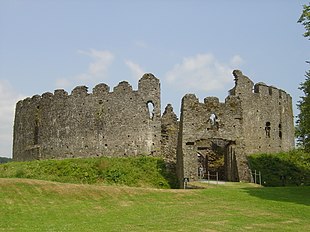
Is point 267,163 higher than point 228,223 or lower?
higher

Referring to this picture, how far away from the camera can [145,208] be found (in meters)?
20.1

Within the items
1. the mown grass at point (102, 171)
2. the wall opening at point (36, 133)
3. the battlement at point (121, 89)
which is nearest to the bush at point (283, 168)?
the mown grass at point (102, 171)

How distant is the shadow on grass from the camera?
2236 centimetres

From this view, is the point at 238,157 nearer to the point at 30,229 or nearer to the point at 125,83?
the point at 125,83

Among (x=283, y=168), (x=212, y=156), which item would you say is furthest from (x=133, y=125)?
(x=283, y=168)

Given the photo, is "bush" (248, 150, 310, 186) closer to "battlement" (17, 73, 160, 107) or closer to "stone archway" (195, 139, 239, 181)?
"stone archway" (195, 139, 239, 181)

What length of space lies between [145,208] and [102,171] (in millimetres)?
14850

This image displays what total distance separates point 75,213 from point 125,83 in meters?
22.9

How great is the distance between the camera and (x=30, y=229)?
15.8 meters

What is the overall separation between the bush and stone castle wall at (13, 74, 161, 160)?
8.72m

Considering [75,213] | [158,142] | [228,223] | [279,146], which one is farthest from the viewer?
[279,146]

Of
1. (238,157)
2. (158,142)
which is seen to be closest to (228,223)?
(238,157)

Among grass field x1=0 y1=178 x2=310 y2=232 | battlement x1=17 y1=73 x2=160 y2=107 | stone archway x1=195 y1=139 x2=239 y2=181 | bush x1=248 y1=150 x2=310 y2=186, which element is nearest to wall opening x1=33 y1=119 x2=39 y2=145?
battlement x1=17 y1=73 x2=160 y2=107

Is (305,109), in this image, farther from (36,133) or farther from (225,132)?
(36,133)
